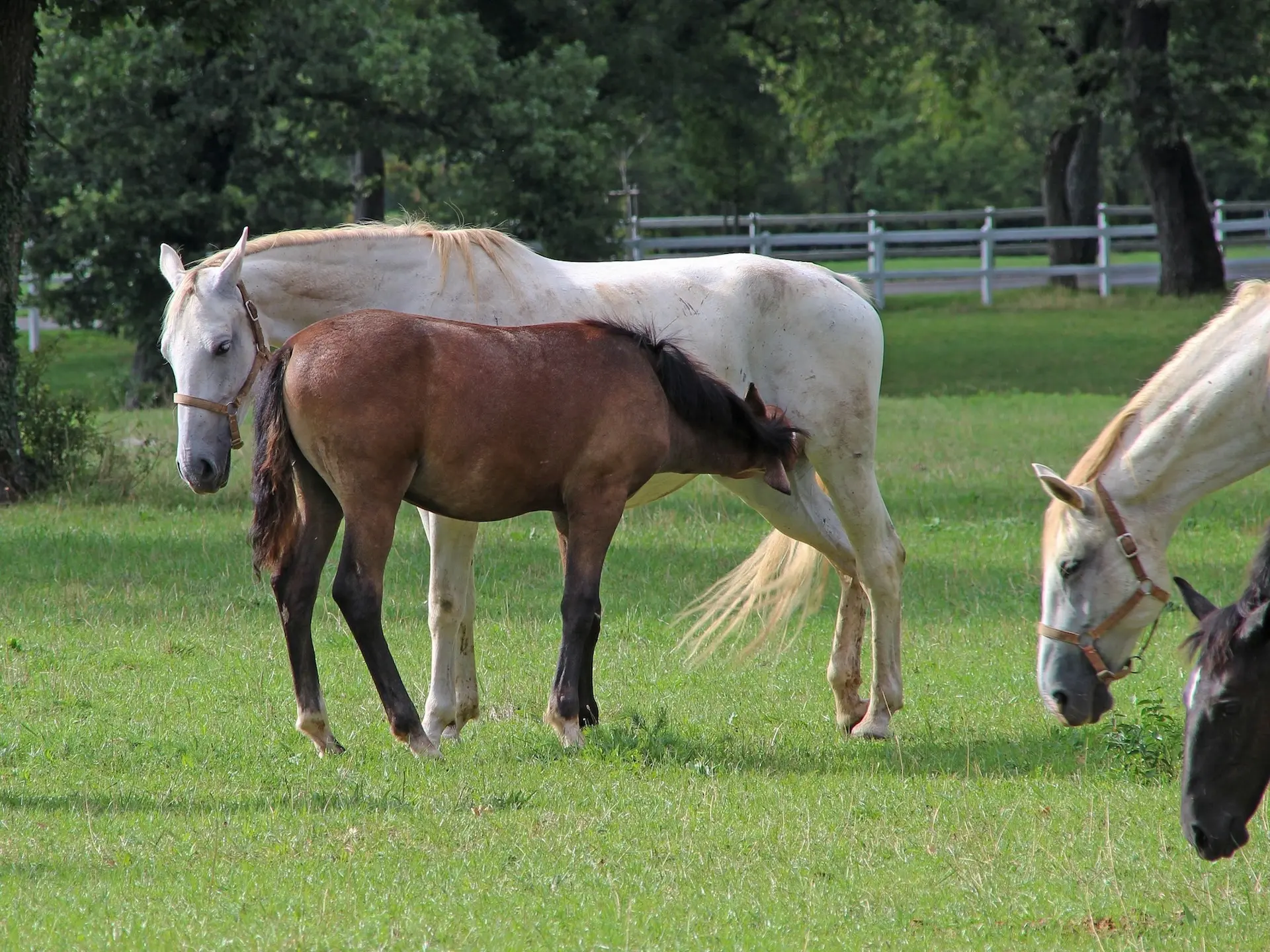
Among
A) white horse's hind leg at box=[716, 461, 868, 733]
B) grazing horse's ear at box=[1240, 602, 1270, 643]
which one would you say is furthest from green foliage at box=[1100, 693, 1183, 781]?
grazing horse's ear at box=[1240, 602, 1270, 643]

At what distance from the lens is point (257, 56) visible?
68.4 feet

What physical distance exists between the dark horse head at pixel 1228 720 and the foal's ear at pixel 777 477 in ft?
8.29

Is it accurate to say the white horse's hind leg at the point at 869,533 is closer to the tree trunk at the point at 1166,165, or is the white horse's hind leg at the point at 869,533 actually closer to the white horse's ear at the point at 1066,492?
the white horse's ear at the point at 1066,492

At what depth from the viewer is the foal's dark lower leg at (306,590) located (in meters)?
5.75

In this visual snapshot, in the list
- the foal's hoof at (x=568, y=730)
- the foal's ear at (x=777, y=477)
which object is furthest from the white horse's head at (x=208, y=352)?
the foal's ear at (x=777, y=477)

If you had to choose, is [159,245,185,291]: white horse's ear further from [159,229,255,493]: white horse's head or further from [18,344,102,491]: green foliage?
[18,344,102,491]: green foliage

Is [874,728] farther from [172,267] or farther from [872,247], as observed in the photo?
[872,247]

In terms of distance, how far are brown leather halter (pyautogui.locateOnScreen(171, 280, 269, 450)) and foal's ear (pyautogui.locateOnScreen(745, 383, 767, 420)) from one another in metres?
1.98

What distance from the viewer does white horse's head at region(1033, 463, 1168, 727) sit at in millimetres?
5551

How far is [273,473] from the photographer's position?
566cm

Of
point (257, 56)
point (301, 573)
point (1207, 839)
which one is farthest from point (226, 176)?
point (1207, 839)

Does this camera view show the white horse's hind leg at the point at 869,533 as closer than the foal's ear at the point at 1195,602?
No

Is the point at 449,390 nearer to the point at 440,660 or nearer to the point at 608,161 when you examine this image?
the point at 440,660

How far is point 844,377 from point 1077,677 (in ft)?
5.99
